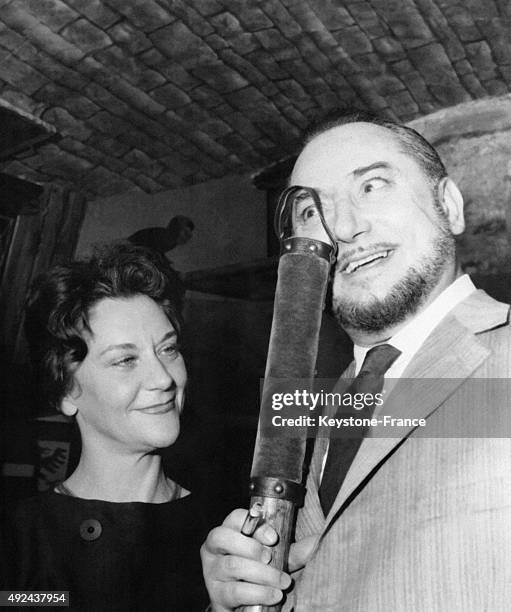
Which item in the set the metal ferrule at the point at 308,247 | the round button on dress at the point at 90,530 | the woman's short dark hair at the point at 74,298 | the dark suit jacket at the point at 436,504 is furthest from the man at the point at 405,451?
the woman's short dark hair at the point at 74,298

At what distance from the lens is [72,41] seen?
1.45 meters

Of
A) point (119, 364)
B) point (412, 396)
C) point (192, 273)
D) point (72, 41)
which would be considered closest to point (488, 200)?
point (412, 396)

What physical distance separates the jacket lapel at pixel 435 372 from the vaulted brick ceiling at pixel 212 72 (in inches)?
24.7

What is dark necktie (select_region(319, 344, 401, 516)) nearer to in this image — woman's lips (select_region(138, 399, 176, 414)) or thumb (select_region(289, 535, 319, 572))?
thumb (select_region(289, 535, 319, 572))

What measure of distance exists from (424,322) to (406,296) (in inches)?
2.4

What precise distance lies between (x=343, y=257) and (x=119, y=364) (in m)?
0.57

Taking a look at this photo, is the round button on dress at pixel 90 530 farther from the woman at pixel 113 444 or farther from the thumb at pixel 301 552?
the thumb at pixel 301 552

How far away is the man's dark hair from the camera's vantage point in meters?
1.28

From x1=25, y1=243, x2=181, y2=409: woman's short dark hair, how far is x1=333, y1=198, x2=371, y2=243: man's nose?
0.48 metres

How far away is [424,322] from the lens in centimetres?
116

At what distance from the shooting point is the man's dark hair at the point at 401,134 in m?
1.28

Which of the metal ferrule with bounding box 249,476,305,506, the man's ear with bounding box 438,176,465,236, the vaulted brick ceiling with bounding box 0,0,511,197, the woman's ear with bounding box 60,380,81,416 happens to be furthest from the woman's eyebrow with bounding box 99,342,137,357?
the man's ear with bounding box 438,176,465,236

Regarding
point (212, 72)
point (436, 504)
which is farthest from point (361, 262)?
point (212, 72)

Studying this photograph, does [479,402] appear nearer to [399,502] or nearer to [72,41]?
[399,502]
